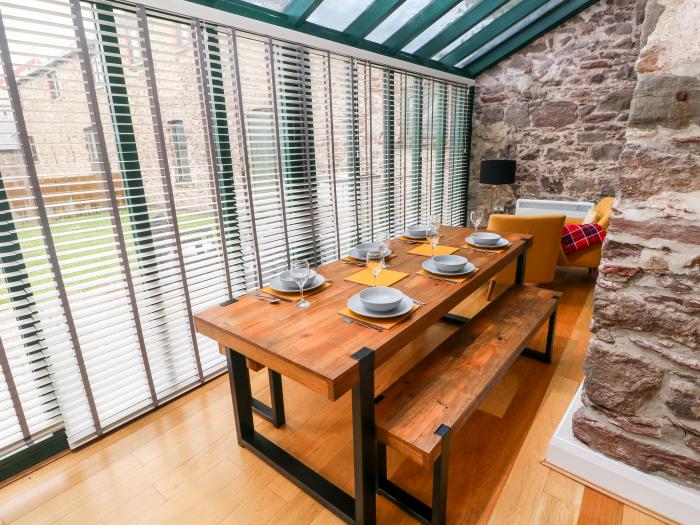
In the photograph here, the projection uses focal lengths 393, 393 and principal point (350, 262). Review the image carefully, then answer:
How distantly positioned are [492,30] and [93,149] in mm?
3938

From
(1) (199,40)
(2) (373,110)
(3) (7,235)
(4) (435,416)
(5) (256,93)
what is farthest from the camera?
(2) (373,110)

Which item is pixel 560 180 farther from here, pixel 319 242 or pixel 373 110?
pixel 319 242

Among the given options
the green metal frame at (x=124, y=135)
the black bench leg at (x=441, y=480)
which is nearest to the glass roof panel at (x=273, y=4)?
the green metal frame at (x=124, y=135)

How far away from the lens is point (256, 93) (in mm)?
2502

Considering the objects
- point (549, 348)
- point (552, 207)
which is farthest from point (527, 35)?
point (549, 348)

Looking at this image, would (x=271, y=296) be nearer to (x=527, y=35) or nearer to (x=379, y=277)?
(x=379, y=277)

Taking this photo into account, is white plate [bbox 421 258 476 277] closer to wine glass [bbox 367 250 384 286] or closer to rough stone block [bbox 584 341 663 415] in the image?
wine glass [bbox 367 250 384 286]

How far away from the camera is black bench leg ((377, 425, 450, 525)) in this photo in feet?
4.50

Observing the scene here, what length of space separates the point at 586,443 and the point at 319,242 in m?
2.14

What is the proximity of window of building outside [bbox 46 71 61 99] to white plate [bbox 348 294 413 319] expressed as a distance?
1558 millimetres

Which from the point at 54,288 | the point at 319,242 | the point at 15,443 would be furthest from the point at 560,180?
the point at 15,443

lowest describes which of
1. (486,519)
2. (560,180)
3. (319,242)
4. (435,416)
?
(486,519)

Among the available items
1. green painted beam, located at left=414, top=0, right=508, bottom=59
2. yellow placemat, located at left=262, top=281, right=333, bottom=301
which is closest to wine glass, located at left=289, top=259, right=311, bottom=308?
yellow placemat, located at left=262, top=281, right=333, bottom=301

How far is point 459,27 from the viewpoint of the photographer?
3.66m
